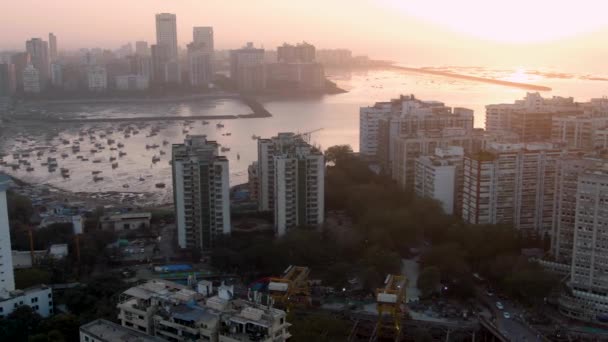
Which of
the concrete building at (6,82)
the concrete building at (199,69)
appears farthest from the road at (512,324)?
the concrete building at (199,69)

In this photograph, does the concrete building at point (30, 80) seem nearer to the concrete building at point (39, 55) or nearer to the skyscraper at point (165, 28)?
the concrete building at point (39, 55)

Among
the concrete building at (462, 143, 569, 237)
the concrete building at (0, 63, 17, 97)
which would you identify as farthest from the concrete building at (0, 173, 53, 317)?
the concrete building at (0, 63, 17, 97)

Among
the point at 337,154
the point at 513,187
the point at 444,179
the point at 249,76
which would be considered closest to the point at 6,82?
the point at 249,76

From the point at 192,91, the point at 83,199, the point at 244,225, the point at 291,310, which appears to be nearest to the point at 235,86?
the point at 192,91

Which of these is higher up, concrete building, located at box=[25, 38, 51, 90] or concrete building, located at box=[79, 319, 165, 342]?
concrete building, located at box=[25, 38, 51, 90]

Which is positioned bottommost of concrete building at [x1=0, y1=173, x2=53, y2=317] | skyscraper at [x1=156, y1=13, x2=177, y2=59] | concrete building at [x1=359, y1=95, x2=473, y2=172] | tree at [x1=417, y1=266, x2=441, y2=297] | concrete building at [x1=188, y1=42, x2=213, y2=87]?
tree at [x1=417, y1=266, x2=441, y2=297]

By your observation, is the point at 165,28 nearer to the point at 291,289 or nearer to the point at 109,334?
the point at 291,289

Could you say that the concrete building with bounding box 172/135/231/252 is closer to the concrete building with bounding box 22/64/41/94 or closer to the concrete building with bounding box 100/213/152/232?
the concrete building with bounding box 100/213/152/232

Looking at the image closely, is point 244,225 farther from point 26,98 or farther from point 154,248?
point 26,98
